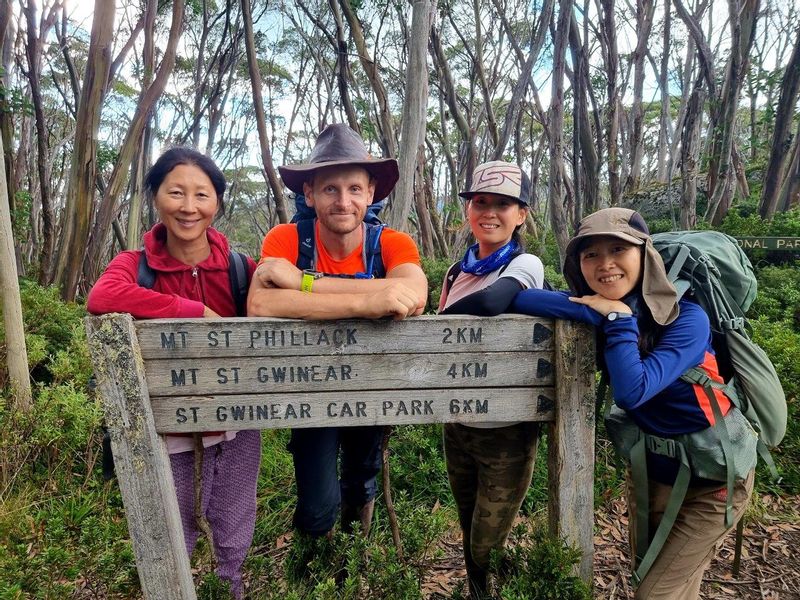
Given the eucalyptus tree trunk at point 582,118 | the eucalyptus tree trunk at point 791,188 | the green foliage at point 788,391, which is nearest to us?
the green foliage at point 788,391

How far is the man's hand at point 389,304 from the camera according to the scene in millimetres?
1482

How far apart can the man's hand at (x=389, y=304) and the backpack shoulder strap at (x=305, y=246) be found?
0.42 metres

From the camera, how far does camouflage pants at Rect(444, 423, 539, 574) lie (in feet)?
6.15

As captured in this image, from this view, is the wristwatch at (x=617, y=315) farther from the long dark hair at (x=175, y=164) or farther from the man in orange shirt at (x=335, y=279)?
the long dark hair at (x=175, y=164)

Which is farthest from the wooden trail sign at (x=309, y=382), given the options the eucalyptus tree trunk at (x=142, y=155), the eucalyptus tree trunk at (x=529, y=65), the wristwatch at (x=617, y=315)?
the eucalyptus tree trunk at (x=142, y=155)

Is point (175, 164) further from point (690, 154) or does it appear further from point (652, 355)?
point (690, 154)

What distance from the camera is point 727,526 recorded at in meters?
1.63

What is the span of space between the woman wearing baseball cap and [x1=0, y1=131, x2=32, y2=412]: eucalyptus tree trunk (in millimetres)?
3268

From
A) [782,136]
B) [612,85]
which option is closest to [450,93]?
[612,85]

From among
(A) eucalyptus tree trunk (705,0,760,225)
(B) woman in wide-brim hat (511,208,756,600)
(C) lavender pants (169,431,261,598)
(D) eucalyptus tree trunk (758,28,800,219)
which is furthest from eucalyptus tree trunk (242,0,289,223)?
(D) eucalyptus tree trunk (758,28,800,219)

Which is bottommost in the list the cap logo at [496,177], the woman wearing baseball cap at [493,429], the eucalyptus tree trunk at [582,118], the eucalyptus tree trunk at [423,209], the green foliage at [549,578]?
the green foliage at [549,578]

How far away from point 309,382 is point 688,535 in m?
1.37

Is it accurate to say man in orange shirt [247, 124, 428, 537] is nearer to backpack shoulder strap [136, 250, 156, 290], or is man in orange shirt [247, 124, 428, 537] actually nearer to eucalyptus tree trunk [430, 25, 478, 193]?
backpack shoulder strap [136, 250, 156, 290]

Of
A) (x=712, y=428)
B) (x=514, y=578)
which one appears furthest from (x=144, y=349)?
(x=712, y=428)
